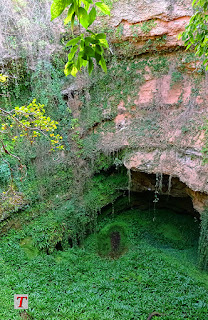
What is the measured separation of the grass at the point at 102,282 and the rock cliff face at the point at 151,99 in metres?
2.30

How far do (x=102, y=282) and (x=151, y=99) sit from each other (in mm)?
6152

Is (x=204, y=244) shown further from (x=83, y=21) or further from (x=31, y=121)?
(x=83, y=21)

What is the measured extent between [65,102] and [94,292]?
6.43 metres

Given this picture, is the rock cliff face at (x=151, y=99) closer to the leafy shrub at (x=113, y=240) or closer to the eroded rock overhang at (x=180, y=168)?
the eroded rock overhang at (x=180, y=168)

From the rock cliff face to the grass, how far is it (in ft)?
7.53

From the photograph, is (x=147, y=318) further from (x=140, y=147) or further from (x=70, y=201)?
(x=140, y=147)

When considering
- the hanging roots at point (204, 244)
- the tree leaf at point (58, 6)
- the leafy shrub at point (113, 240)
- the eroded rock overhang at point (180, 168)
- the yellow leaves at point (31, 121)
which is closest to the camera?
the tree leaf at point (58, 6)

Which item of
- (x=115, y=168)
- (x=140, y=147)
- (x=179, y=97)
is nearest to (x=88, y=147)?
(x=115, y=168)

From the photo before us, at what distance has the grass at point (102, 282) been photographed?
484cm

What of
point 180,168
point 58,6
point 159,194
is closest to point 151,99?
point 180,168

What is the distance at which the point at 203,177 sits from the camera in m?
6.30

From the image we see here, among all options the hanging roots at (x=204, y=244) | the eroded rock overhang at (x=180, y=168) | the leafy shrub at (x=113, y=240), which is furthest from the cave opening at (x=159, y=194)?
the hanging roots at (x=204, y=244)

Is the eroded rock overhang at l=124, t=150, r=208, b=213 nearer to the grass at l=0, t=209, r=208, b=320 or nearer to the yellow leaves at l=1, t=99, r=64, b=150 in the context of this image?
the grass at l=0, t=209, r=208, b=320

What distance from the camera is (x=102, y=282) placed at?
19.5 ft
